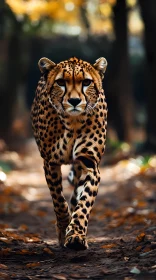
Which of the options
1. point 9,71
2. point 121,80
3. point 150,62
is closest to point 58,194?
point 150,62

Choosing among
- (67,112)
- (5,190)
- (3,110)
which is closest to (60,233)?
(67,112)

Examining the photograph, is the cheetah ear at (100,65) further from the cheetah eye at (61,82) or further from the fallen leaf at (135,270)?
the fallen leaf at (135,270)

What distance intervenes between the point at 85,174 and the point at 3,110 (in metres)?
19.2

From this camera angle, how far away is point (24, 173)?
1831cm

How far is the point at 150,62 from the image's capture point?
17703mm

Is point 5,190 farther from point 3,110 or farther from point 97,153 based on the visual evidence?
point 3,110

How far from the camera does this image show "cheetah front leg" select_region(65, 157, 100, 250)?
6.13m

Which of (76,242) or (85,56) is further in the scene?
(85,56)

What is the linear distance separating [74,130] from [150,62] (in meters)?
11.0

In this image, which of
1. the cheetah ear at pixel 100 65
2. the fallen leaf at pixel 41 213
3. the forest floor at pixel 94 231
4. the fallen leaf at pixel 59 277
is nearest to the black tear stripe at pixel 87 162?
the forest floor at pixel 94 231

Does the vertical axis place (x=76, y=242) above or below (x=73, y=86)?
below

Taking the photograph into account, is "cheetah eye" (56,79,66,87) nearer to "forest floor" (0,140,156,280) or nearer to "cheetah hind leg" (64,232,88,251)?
"cheetah hind leg" (64,232,88,251)

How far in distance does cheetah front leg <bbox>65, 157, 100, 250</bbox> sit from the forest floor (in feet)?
0.67

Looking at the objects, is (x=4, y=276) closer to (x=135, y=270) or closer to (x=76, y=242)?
(x=76, y=242)
